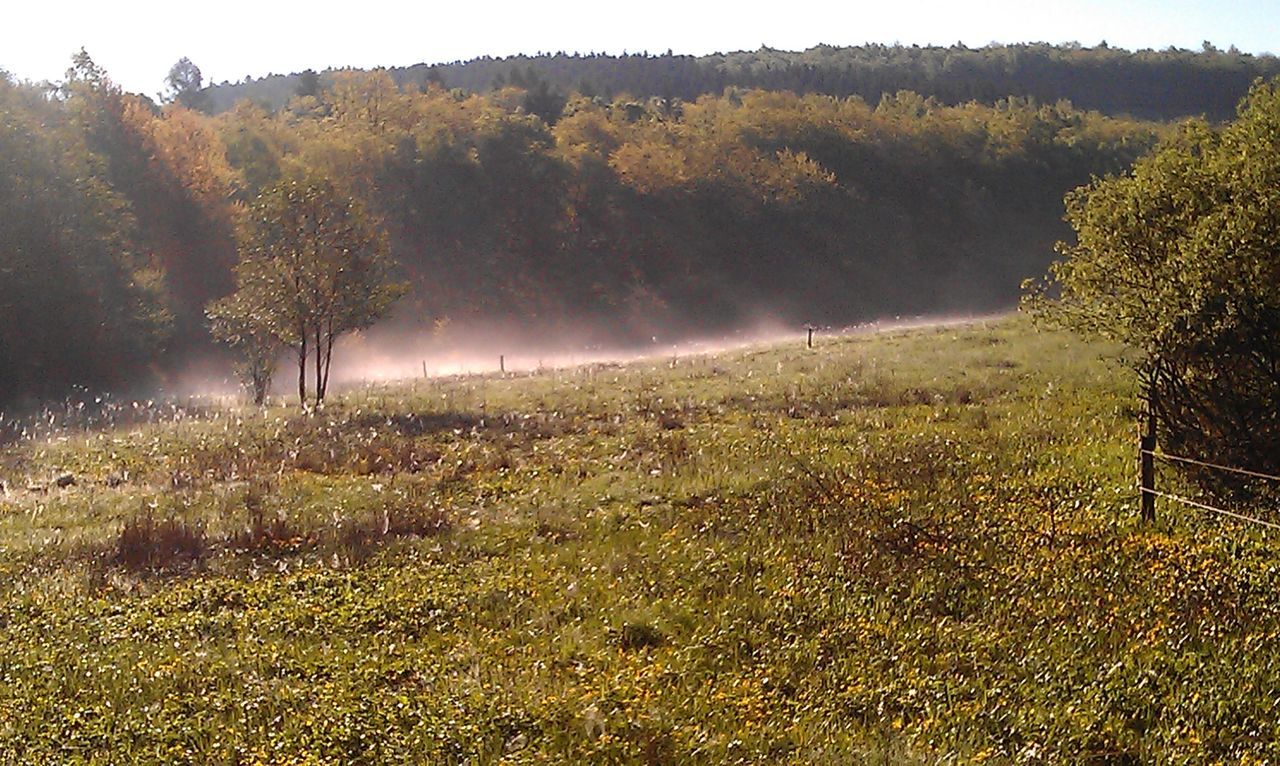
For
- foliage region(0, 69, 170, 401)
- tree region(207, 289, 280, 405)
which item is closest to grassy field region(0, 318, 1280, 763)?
tree region(207, 289, 280, 405)

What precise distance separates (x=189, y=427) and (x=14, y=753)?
20.9 m

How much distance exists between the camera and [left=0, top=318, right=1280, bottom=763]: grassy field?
9688 millimetres

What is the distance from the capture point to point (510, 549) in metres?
15.7

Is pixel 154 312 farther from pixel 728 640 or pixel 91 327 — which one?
pixel 728 640

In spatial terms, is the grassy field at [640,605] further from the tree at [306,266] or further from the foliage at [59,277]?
the foliage at [59,277]

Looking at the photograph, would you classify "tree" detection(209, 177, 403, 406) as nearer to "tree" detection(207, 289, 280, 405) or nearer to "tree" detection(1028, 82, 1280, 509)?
"tree" detection(207, 289, 280, 405)

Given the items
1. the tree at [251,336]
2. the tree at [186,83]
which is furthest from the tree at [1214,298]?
the tree at [186,83]

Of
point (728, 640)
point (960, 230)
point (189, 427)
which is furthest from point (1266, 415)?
point (960, 230)

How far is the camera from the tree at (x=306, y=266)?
33.3 metres

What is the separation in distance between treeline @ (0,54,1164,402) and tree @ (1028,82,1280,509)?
29755 millimetres

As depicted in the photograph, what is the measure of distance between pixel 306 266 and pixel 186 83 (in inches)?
4153

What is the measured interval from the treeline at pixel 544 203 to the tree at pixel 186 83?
16.5 meters

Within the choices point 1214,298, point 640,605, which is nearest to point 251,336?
point 640,605

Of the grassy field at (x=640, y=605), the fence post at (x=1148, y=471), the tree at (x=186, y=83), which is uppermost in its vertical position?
the tree at (x=186, y=83)
